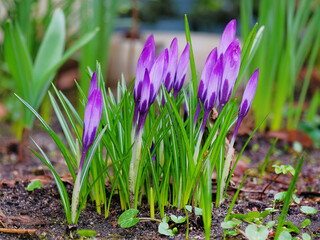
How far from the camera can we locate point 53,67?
1.85m

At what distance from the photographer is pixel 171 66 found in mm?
1123

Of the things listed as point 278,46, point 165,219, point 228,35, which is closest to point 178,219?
point 165,219

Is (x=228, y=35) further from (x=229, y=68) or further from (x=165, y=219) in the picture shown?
(x=165, y=219)

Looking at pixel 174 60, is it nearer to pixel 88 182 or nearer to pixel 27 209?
pixel 88 182

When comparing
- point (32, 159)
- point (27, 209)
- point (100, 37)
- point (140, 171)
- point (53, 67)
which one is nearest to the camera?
point (140, 171)

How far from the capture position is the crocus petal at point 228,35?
3.60 feet

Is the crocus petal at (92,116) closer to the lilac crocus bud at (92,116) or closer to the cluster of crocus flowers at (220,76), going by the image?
the lilac crocus bud at (92,116)

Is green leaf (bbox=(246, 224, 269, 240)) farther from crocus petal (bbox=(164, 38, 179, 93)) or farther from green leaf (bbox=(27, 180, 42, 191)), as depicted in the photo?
green leaf (bbox=(27, 180, 42, 191))

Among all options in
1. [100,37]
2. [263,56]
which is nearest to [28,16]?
[100,37]

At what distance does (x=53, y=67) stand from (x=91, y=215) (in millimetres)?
837

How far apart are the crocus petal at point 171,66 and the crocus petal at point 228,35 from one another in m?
0.11

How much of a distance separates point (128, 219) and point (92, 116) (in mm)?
258

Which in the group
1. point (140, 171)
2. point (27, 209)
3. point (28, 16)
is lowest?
point (27, 209)

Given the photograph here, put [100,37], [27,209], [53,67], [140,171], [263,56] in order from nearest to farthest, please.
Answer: [140,171], [27,209], [53,67], [263,56], [100,37]
